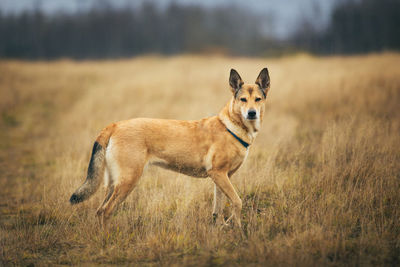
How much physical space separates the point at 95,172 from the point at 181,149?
4.11ft

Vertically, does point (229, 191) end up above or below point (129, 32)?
below

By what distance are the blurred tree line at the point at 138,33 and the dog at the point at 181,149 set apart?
40976mm

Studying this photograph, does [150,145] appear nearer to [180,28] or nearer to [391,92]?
[391,92]

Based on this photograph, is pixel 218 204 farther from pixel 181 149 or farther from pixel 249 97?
pixel 249 97

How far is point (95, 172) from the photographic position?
3934 millimetres

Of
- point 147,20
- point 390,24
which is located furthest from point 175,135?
point 147,20

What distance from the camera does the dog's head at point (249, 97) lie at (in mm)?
4185

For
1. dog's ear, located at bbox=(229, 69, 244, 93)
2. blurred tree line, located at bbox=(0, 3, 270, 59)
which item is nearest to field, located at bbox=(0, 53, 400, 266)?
dog's ear, located at bbox=(229, 69, 244, 93)

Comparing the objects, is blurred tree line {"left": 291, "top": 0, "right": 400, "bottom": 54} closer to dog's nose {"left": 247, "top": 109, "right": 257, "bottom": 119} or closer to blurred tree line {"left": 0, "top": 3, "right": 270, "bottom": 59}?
blurred tree line {"left": 0, "top": 3, "right": 270, "bottom": 59}

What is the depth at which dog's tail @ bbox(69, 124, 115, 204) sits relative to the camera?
379 centimetres

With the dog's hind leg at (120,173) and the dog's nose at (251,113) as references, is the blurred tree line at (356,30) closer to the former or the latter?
the dog's nose at (251,113)

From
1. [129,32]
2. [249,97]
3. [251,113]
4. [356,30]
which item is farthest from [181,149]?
[129,32]

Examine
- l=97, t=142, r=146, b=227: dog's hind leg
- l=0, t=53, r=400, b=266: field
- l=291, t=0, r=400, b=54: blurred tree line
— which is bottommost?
l=0, t=53, r=400, b=266: field

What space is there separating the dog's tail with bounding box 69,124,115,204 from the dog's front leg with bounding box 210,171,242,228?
63.1 inches
